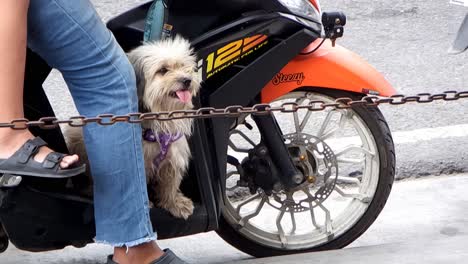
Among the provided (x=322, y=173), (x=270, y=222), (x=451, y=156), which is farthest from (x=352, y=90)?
(x=451, y=156)

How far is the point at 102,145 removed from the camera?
298cm

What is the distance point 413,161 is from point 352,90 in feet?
5.12

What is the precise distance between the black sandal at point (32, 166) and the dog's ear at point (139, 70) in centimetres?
35

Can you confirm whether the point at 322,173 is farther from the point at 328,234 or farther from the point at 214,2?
the point at 214,2

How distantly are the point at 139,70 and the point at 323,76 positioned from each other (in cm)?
78

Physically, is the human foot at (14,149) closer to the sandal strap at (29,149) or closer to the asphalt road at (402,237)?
the sandal strap at (29,149)

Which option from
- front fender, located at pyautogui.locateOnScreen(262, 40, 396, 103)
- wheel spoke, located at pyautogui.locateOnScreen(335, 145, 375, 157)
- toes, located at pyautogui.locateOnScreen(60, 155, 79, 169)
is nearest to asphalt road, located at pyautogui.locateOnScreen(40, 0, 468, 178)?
wheel spoke, located at pyautogui.locateOnScreen(335, 145, 375, 157)

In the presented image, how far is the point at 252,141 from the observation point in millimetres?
3641

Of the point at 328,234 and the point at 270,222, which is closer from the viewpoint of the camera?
the point at 328,234

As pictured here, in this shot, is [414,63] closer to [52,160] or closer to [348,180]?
[348,180]

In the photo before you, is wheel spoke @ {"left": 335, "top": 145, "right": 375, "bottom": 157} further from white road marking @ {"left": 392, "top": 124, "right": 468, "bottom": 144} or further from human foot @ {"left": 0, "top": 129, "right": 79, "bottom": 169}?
white road marking @ {"left": 392, "top": 124, "right": 468, "bottom": 144}

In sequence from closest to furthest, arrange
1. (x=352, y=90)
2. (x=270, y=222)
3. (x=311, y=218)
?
(x=352, y=90)
(x=311, y=218)
(x=270, y=222)

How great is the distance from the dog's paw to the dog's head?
1.27 feet

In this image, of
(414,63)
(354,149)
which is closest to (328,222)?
(354,149)
